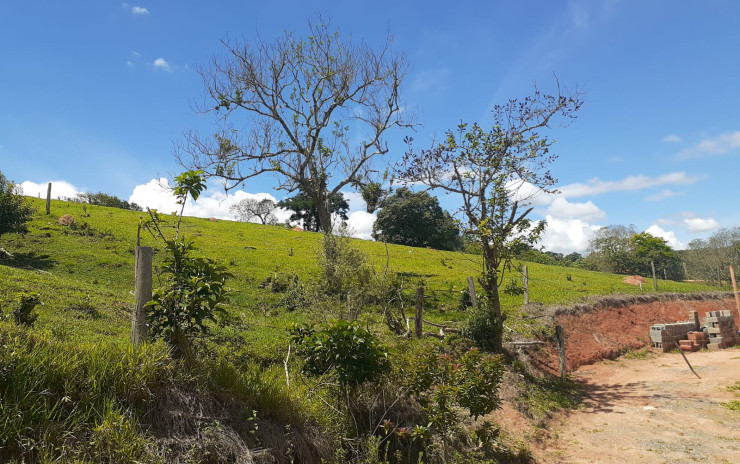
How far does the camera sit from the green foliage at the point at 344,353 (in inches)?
261

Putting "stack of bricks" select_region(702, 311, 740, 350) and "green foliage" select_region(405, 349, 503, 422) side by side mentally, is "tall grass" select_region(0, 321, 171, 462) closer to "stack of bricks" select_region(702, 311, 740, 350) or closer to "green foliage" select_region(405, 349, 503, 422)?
"green foliage" select_region(405, 349, 503, 422)

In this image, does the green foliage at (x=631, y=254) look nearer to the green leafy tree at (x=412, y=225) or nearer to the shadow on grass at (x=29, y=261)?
the green leafy tree at (x=412, y=225)

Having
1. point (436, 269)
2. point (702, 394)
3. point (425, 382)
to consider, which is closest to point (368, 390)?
point (425, 382)

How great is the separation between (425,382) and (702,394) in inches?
408

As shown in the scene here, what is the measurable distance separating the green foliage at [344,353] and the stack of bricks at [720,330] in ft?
65.1

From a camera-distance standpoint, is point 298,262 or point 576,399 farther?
point 298,262

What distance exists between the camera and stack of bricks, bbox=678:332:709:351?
19.0m

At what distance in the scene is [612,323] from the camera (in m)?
21.3

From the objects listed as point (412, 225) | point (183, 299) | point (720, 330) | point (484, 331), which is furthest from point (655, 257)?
point (183, 299)

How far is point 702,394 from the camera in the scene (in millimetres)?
12297

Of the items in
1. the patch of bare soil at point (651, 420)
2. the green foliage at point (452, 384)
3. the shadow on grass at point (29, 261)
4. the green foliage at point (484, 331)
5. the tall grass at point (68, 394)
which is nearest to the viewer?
the tall grass at point (68, 394)

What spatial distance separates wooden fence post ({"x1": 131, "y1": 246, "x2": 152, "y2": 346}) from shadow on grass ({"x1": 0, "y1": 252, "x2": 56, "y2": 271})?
16.7 m

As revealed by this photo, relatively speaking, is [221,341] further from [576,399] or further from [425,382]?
[576,399]

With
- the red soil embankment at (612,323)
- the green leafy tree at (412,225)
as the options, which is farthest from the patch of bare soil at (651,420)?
the green leafy tree at (412,225)
